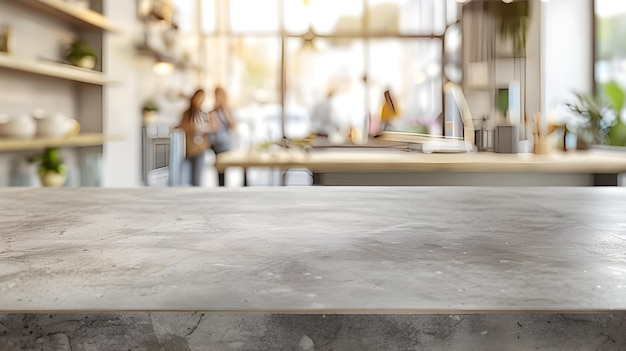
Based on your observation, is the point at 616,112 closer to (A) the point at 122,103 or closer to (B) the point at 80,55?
(A) the point at 122,103

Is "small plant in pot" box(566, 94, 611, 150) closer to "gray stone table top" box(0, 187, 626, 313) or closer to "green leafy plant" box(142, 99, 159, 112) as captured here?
"green leafy plant" box(142, 99, 159, 112)

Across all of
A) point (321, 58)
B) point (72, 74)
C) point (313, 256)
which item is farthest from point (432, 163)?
point (321, 58)

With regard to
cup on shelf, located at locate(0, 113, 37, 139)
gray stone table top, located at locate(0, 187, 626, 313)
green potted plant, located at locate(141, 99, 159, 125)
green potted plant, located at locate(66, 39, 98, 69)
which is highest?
green potted plant, located at locate(66, 39, 98, 69)

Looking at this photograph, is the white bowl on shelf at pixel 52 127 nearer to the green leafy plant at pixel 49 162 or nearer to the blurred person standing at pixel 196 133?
the green leafy plant at pixel 49 162

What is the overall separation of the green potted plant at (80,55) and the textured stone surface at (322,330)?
4.94 metres

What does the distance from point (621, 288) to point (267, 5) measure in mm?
9979

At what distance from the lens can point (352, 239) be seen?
65 centimetres

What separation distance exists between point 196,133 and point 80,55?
193 cm

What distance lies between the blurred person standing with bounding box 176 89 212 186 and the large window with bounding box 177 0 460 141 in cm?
283

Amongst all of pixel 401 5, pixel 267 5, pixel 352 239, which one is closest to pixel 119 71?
pixel 267 5

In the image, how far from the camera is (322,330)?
0.40m

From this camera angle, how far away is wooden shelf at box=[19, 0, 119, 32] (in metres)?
4.22

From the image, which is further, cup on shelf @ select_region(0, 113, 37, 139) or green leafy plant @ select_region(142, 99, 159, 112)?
green leafy plant @ select_region(142, 99, 159, 112)

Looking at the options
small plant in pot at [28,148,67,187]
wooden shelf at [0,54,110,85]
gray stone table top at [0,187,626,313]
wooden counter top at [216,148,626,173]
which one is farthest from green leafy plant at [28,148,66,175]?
gray stone table top at [0,187,626,313]
